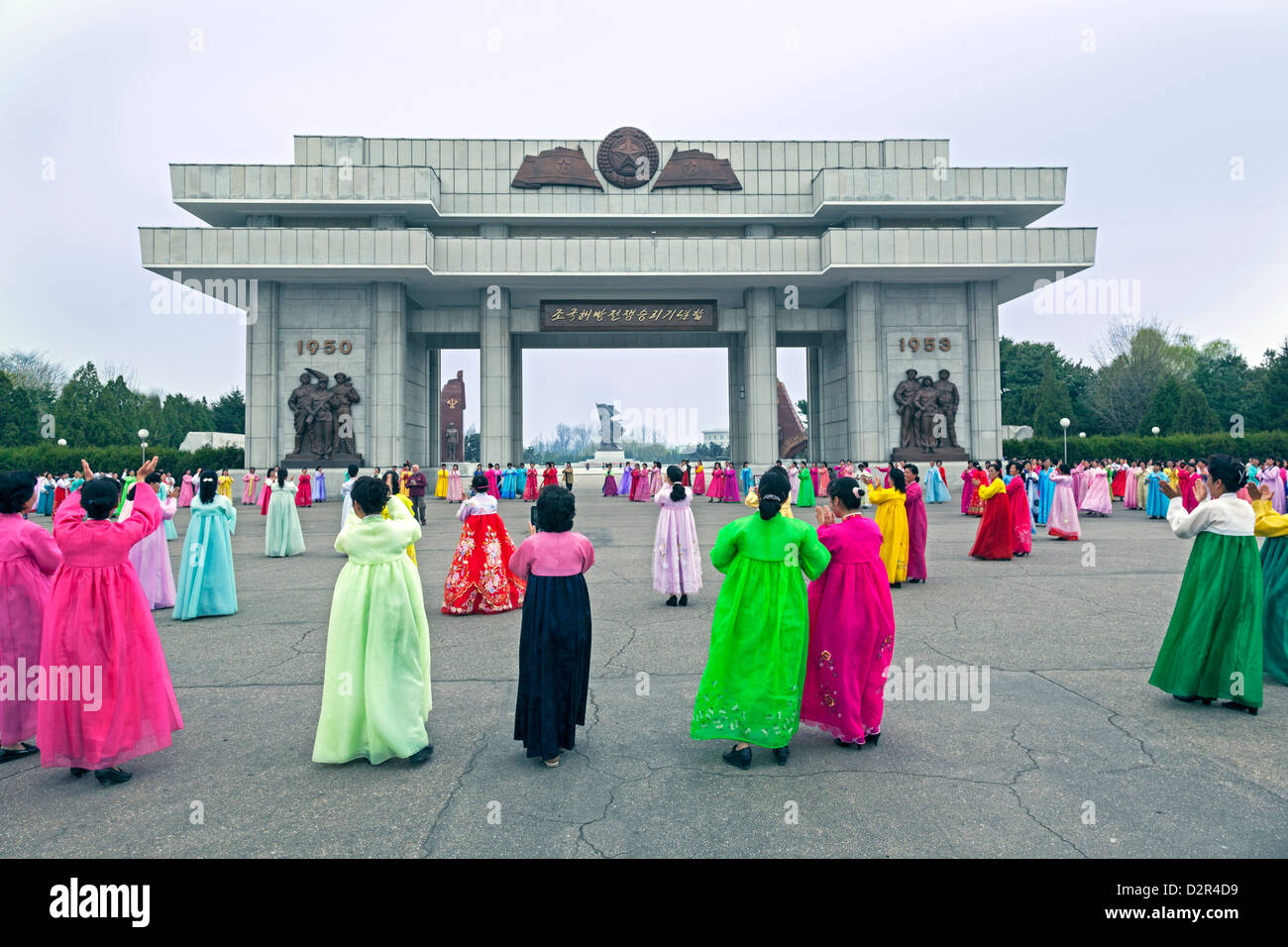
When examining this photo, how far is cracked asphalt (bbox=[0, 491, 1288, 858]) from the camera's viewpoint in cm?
337

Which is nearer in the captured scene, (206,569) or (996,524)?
(206,569)

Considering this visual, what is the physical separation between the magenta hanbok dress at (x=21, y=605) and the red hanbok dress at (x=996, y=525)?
11419 millimetres

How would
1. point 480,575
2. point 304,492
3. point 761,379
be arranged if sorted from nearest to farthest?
point 480,575 → point 304,492 → point 761,379

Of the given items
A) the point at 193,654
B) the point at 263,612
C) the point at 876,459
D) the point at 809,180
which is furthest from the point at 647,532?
the point at 809,180

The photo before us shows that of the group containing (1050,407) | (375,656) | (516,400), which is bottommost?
(375,656)

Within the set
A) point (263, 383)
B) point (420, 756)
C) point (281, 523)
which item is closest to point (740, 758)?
point (420, 756)

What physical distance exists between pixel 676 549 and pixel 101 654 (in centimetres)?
577

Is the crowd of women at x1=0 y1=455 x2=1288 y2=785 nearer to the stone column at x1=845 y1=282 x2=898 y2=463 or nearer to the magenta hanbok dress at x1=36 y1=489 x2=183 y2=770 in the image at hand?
the magenta hanbok dress at x1=36 y1=489 x2=183 y2=770

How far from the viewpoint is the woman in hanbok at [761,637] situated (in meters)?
4.29

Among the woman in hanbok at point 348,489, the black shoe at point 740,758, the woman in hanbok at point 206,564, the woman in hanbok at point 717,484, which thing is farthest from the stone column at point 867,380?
the black shoe at point 740,758

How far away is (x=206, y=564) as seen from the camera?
335 inches

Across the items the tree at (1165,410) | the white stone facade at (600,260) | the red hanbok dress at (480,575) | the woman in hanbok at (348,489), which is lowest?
the red hanbok dress at (480,575)

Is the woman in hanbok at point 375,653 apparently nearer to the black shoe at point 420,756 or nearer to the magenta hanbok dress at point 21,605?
the black shoe at point 420,756

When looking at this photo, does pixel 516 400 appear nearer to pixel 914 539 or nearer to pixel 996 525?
pixel 996 525
